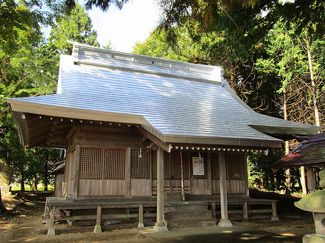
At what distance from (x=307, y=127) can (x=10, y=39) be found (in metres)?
12.0

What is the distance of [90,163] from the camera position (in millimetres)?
9250

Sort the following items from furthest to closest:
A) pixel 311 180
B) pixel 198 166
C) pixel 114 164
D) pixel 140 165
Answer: pixel 198 166 → pixel 311 180 → pixel 140 165 → pixel 114 164

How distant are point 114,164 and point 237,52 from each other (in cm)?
641

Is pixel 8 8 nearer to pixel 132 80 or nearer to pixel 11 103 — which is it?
pixel 11 103

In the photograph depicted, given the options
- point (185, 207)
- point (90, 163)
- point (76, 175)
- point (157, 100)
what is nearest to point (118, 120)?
point (90, 163)

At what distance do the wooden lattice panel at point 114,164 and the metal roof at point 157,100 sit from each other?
5.87 ft

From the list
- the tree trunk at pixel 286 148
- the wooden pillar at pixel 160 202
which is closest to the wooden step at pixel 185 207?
the wooden pillar at pixel 160 202

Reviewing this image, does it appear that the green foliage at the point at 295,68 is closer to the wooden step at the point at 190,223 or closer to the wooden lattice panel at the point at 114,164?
the wooden step at the point at 190,223

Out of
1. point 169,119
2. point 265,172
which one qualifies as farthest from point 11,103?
point 265,172

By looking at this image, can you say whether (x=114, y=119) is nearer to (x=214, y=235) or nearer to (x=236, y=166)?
(x=214, y=235)

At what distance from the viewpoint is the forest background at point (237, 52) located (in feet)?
24.1

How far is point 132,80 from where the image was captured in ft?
38.6

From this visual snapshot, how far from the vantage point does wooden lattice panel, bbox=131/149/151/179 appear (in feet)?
31.9

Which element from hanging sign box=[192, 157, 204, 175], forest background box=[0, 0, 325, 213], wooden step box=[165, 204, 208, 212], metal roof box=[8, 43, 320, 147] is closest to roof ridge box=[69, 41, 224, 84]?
metal roof box=[8, 43, 320, 147]
